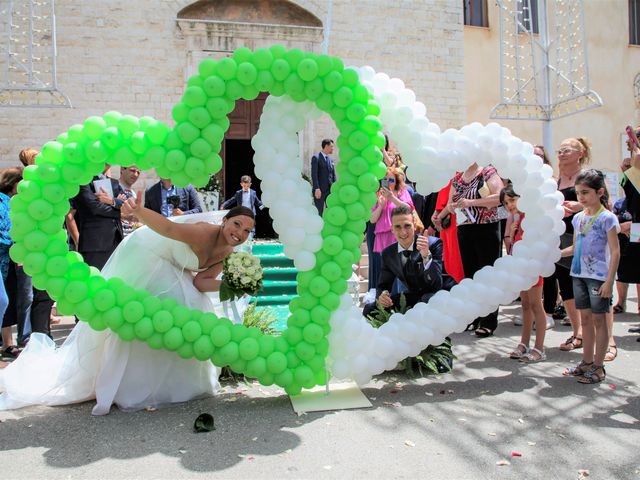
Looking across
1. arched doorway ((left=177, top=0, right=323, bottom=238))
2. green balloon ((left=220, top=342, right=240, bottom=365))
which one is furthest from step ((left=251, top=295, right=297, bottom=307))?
arched doorway ((left=177, top=0, right=323, bottom=238))

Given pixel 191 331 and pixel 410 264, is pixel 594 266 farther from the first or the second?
pixel 191 331

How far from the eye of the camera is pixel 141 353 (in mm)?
4031

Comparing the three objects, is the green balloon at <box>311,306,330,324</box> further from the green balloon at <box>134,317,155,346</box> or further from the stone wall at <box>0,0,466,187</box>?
the stone wall at <box>0,0,466,187</box>

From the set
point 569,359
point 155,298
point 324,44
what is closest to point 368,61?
point 324,44

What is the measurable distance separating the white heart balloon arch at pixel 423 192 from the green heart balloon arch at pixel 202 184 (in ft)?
0.54

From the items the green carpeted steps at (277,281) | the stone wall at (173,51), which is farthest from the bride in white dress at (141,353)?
the stone wall at (173,51)

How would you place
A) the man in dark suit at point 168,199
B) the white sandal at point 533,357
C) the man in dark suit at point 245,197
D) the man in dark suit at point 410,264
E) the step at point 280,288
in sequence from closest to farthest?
the man in dark suit at point 410,264, the white sandal at point 533,357, the man in dark suit at point 168,199, the step at point 280,288, the man in dark suit at point 245,197

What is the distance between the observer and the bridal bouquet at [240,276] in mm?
3959

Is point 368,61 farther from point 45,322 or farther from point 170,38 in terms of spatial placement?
point 45,322

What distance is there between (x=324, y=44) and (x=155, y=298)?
10.4m

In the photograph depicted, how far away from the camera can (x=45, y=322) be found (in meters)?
5.55

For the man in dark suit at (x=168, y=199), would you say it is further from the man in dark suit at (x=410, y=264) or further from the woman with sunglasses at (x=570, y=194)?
the woman with sunglasses at (x=570, y=194)

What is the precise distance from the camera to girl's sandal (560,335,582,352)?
5.45 m

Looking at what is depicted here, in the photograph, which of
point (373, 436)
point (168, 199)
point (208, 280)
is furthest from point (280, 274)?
point (373, 436)
